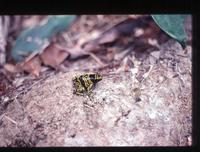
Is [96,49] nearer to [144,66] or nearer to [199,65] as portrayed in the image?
[144,66]

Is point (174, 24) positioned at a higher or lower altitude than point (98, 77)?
higher

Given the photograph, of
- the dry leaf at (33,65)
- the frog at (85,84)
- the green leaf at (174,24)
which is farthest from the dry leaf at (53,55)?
the green leaf at (174,24)

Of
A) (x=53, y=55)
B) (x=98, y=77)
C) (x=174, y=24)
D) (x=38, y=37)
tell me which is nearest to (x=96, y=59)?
(x=98, y=77)

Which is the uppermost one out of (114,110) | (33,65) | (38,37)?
(38,37)

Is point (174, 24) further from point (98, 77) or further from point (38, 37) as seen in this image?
point (38, 37)

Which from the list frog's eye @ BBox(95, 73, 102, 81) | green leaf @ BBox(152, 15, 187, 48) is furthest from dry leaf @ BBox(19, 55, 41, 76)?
green leaf @ BBox(152, 15, 187, 48)
